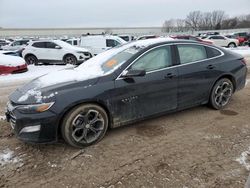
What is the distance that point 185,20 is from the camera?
12062 cm

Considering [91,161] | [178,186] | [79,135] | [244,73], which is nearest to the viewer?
[178,186]

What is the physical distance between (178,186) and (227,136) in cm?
163

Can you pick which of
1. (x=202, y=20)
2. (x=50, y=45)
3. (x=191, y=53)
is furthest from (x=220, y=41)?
(x=202, y=20)

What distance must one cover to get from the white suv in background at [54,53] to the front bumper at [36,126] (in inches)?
469

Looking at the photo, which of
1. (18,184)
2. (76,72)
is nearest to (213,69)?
(76,72)

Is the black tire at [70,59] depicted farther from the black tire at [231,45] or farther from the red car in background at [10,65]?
the black tire at [231,45]

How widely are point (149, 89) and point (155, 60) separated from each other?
21.9 inches

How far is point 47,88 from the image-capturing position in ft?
13.4

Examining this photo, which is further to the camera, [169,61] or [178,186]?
[169,61]

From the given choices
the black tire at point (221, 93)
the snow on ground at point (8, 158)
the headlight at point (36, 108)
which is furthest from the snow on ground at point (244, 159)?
the snow on ground at point (8, 158)

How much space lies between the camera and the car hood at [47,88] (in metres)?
3.92

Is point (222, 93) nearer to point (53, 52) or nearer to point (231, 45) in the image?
point (53, 52)

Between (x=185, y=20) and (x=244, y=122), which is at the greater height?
(x=185, y=20)

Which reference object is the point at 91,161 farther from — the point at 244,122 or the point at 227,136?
the point at 244,122
